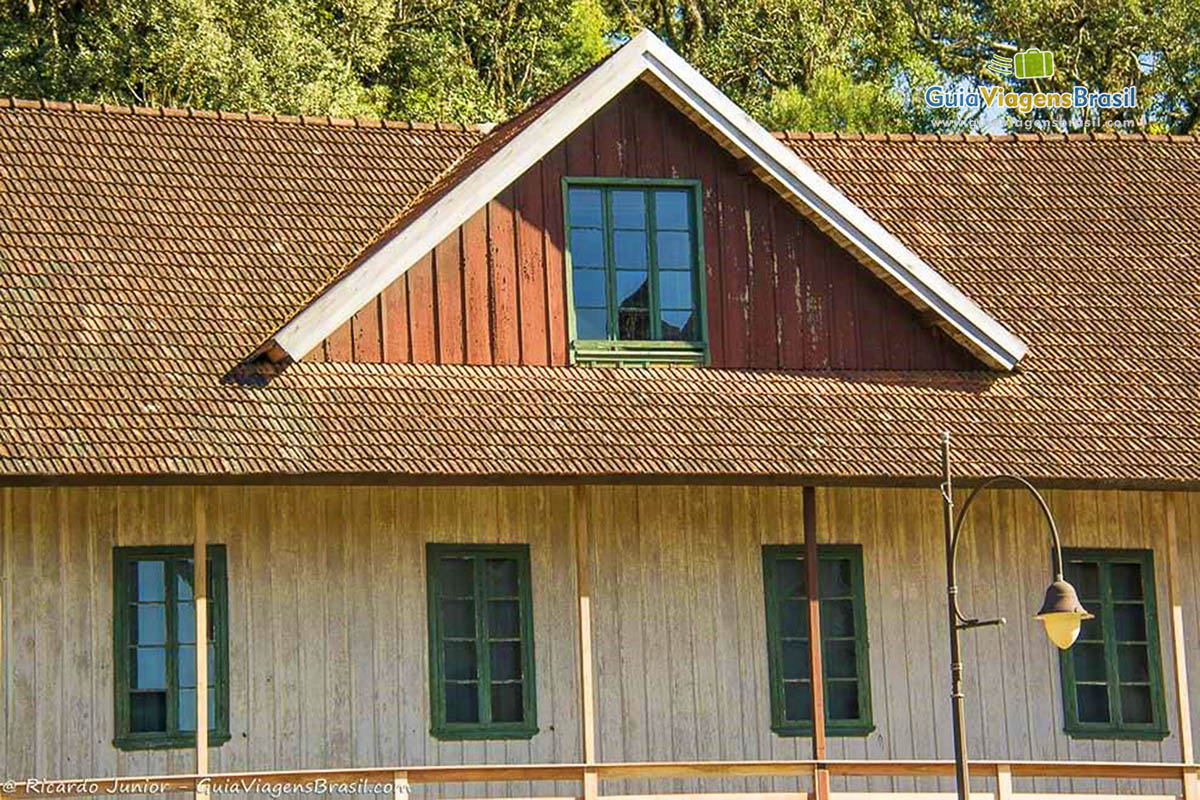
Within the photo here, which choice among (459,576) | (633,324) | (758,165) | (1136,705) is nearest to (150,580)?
(459,576)

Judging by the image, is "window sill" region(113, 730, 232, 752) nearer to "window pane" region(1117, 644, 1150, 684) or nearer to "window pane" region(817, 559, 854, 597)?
"window pane" region(817, 559, 854, 597)

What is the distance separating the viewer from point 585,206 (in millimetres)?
24969

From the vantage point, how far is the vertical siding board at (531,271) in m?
24.5

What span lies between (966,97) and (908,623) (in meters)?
27.5

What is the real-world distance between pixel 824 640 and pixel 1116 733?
3.06 meters

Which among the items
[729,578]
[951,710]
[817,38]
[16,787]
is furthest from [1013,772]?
[817,38]

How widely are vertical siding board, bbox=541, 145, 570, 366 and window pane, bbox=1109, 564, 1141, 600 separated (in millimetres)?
6029

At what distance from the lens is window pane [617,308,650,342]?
2488 centimetres

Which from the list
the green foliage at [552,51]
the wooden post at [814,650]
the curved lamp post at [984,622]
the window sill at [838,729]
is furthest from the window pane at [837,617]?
the green foliage at [552,51]

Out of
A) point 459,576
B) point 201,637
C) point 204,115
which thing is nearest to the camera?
point 201,637

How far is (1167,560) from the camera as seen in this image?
24.6m

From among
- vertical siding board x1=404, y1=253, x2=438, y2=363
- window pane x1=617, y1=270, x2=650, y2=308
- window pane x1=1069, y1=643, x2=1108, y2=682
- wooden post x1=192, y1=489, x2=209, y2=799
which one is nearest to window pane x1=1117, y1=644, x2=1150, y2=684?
window pane x1=1069, y1=643, x2=1108, y2=682

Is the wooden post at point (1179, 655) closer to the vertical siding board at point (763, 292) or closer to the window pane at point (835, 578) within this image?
the window pane at point (835, 578)

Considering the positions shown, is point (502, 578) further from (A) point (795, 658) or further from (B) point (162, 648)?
(B) point (162, 648)
